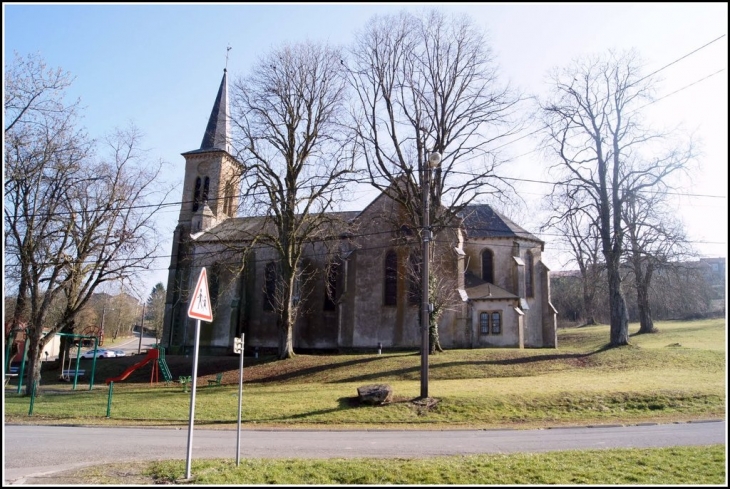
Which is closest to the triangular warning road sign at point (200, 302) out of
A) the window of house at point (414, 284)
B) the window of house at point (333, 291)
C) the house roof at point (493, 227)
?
the window of house at point (414, 284)

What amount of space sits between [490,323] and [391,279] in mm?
7077

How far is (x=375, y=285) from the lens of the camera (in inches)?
1379

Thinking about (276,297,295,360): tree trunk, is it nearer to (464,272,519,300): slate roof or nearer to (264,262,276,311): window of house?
(264,262,276,311): window of house

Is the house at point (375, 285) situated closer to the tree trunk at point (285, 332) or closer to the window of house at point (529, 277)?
the window of house at point (529, 277)

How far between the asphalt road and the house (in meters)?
15.6

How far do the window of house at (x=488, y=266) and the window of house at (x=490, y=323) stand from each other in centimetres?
400

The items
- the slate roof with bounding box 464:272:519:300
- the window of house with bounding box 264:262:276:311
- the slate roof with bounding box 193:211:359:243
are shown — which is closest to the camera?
the slate roof with bounding box 464:272:519:300

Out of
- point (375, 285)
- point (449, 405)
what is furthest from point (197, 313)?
point (375, 285)

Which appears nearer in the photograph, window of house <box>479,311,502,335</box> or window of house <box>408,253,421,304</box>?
window of house <box>408,253,421,304</box>

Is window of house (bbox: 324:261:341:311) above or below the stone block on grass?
above

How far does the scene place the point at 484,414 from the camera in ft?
A: 54.0

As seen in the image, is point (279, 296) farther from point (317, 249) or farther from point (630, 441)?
point (630, 441)

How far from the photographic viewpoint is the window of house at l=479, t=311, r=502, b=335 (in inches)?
1320

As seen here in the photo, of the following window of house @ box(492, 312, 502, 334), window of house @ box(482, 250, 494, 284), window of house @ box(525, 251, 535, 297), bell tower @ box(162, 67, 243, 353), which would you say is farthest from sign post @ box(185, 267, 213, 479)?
bell tower @ box(162, 67, 243, 353)
